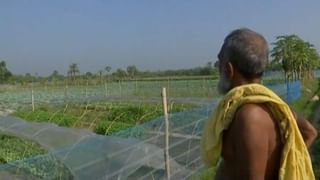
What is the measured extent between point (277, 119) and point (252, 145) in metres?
0.20

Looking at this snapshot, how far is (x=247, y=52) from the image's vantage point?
1877 mm

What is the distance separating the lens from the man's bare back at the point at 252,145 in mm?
1736

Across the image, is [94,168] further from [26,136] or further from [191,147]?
[26,136]

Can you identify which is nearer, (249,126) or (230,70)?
(249,126)

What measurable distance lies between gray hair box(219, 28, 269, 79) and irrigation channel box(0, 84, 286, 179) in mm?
3488

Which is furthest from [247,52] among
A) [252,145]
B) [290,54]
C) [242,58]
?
[290,54]

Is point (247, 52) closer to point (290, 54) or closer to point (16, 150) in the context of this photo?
point (16, 150)

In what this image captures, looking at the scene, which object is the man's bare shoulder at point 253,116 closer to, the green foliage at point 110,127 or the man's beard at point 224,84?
the man's beard at point 224,84

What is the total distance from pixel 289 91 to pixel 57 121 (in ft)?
29.5

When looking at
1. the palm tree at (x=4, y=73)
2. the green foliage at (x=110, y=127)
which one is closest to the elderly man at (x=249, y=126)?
the green foliage at (x=110, y=127)

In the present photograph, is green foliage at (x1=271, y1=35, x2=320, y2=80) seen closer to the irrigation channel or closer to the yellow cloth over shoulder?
the irrigation channel

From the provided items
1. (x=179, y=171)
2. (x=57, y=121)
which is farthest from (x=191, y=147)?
(x=57, y=121)

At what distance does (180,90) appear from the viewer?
35.6 m

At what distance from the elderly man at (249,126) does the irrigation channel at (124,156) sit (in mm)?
3413
